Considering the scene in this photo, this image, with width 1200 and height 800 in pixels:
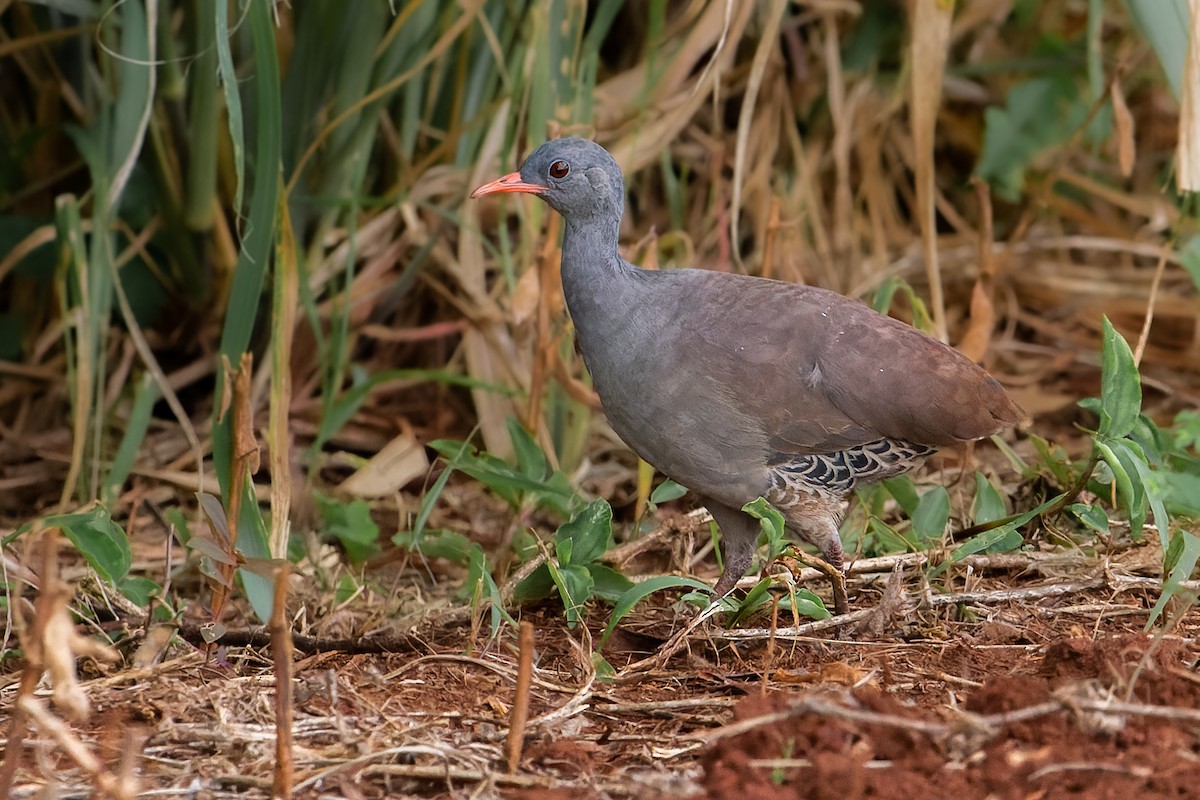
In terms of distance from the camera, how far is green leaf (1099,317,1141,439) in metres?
2.89

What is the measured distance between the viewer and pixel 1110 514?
336cm

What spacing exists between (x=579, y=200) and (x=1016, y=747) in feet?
5.22

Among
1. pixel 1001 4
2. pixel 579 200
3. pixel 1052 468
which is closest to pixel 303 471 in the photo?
pixel 579 200

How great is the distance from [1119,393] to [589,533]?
1.13 meters

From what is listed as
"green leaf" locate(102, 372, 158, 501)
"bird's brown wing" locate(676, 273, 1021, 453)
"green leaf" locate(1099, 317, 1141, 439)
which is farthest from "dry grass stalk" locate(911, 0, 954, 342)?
"green leaf" locate(102, 372, 158, 501)

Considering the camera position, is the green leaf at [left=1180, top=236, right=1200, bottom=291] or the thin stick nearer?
the thin stick

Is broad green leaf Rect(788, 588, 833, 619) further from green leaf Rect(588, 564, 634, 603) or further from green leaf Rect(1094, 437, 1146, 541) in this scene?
green leaf Rect(1094, 437, 1146, 541)

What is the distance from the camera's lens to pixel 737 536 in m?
3.22

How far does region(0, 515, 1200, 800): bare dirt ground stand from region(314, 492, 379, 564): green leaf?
0.77 ft

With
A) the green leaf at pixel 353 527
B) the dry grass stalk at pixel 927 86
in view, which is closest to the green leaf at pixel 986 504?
the dry grass stalk at pixel 927 86

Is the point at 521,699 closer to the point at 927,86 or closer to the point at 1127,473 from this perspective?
the point at 1127,473

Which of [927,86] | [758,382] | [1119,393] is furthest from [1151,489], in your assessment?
[927,86]

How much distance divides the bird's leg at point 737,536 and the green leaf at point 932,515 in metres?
0.39

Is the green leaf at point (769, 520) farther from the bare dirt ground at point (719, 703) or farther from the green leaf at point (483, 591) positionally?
the green leaf at point (483, 591)
